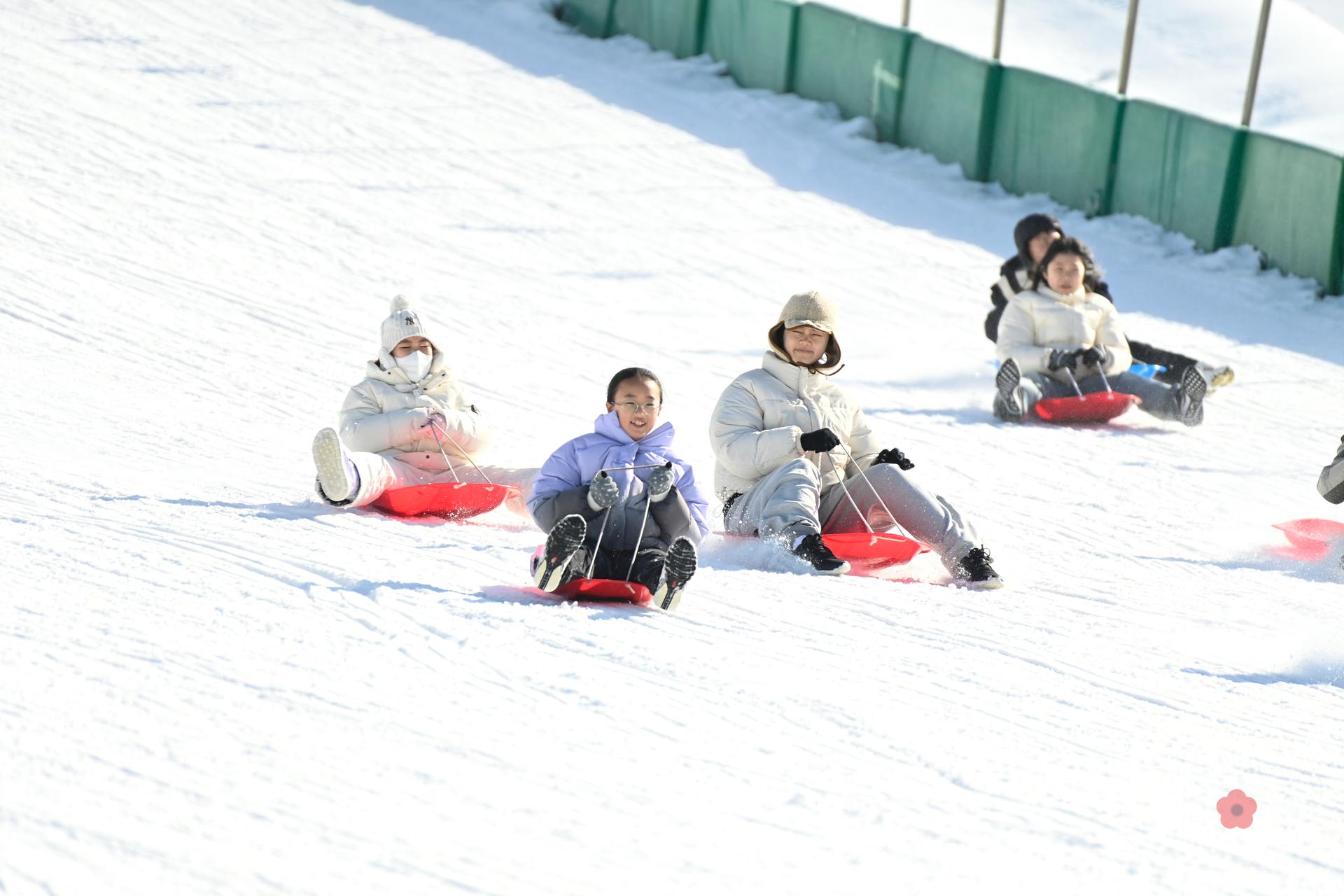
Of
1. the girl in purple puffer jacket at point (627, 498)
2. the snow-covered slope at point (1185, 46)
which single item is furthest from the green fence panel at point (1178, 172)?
the girl in purple puffer jacket at point (627, 498)

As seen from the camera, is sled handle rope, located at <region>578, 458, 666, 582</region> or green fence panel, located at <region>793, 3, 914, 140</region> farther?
green fence panel, located at <region>793, 3, 914, 140</region>

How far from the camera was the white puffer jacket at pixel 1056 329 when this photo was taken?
8.07m

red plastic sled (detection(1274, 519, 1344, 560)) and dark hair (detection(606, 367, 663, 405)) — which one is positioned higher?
dark hair (detection(606, 367, 663, 405))

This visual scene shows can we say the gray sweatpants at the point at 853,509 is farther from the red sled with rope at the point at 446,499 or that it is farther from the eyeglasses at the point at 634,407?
the red sled with rope at the point at 446,499

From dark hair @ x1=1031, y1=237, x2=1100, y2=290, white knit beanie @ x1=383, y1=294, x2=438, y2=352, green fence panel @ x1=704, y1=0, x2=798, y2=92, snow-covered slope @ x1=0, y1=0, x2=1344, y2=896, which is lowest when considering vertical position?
snow-covered slope @ x1=0, y1=0, x2=1344, y2=896

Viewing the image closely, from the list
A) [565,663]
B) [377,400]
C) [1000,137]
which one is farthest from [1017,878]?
[1000,137]

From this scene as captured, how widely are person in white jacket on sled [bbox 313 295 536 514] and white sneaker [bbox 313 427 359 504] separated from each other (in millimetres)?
256

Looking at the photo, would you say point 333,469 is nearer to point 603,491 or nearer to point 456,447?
point 456,447

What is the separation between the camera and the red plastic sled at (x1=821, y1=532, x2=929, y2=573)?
16.7 feet

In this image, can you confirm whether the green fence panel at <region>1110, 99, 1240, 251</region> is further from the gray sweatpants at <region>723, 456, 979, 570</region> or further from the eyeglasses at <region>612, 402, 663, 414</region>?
the eyeglasses at <region>612, 402, 663, 414</region>

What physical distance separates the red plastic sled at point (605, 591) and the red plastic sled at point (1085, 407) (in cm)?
390

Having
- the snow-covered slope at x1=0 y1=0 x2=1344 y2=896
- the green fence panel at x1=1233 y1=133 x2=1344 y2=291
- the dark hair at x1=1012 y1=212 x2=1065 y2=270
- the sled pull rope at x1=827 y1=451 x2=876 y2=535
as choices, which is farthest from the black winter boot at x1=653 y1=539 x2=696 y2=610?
the green fence panel at x1=1233 y1=133 x2=1344 y2=291

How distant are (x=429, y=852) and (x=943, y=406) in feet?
19.0

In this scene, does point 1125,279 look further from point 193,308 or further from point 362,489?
point 362,489
